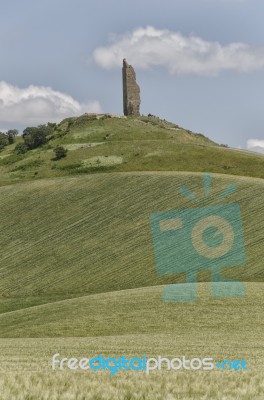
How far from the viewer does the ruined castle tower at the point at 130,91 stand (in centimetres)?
12662

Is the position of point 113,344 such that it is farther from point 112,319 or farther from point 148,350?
point 112,319

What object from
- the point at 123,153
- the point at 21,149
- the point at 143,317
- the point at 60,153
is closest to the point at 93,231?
the point at 143,317

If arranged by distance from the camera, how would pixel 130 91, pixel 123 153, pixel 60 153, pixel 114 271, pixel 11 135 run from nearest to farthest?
pixel 114 271 < pixel 123 153 < pixel 60 153 < pixel 130 91 < pixel 11 135

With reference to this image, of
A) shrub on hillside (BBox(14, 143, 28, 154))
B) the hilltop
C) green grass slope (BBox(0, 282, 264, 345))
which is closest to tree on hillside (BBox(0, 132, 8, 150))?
the hilltop

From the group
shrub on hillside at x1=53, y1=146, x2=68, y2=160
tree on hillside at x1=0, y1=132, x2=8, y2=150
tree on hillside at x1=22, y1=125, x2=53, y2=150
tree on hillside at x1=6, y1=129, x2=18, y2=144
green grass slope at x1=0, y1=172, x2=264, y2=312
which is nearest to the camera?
green grass slope at x1=0, y1=172, x2=264, y2=312

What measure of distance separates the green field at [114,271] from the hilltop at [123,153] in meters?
0.38

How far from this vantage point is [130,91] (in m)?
127

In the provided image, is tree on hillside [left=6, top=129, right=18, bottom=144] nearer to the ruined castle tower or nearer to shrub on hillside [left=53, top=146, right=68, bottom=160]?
the ruined castle tower

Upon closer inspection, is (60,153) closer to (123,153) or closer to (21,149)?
(123,153)

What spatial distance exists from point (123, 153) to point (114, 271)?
144ft

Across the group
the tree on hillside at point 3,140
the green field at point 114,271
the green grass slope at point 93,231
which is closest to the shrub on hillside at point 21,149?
the green field at point 114,271

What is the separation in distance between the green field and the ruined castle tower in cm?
983

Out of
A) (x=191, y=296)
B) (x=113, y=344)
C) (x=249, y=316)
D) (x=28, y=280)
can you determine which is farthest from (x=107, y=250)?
(x=113, y=344)

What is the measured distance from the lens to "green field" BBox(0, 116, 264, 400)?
13375 millimetres
